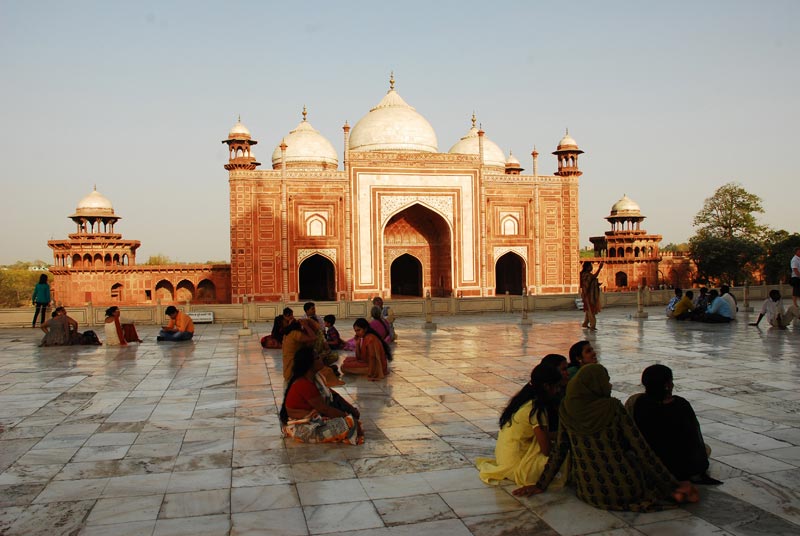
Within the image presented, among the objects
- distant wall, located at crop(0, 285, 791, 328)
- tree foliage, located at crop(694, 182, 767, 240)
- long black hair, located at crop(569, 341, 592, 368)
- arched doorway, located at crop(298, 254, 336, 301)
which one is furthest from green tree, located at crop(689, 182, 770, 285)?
long black hair, located at crop(569, 341, 592, 368)

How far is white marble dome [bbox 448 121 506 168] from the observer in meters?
35.9

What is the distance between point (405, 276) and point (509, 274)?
534 centimetres

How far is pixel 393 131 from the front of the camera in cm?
3098

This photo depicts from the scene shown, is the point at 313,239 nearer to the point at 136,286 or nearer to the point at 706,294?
the point at 136,286

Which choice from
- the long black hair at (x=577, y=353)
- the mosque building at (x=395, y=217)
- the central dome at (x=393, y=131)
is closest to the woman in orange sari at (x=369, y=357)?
the long black hair at (x=577, y=353)

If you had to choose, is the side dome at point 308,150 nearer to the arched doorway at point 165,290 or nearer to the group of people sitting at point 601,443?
the arched doorway at point 165,290

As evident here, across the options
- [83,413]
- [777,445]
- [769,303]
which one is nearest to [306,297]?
[769,303]

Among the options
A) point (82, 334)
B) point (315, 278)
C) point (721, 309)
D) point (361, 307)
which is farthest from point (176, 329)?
point (315, 278)

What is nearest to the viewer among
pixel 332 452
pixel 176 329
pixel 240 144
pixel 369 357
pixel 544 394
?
pixel 544 394

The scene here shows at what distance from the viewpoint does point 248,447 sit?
5.38 metres

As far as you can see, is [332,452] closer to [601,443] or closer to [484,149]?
[601,443]

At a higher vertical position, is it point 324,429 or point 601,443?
point 601,443

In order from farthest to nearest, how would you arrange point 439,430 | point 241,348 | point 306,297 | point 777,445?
1. point 306,297
2. point 241,348
3. point 439,430
4. point 777,445

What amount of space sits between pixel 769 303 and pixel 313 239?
18184 millimetres
